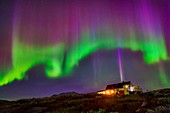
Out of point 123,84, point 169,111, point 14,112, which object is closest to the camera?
point 169,111

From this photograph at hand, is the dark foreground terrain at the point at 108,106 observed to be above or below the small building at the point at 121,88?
below

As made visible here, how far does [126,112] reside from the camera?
88.7 ft

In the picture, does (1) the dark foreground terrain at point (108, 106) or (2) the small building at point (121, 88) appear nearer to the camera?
(1) the dark foreground terrain at point (108, 106)

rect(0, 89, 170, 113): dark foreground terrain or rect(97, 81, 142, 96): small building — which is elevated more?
rect(97, 81, 142, 96): small building

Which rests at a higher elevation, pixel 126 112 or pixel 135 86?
pixel 135 86

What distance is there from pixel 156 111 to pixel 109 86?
99162mm

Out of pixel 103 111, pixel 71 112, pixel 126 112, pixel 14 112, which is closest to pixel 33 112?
pixel 14 112

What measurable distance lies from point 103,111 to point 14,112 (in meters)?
18.0

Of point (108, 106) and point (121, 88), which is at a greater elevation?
point (121, 88)

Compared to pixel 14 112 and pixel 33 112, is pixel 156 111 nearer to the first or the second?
pixel 33 112

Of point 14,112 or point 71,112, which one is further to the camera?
point 14,112

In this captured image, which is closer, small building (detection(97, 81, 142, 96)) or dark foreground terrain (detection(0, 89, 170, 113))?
dark foreground terrain (detection(0, 89, 170, 113))

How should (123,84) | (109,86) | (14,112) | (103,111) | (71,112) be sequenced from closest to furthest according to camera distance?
(103,111) < (71,112) < (14,112) < (123,84) < (109,86)

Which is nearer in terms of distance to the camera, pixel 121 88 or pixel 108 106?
pixel 108 106
